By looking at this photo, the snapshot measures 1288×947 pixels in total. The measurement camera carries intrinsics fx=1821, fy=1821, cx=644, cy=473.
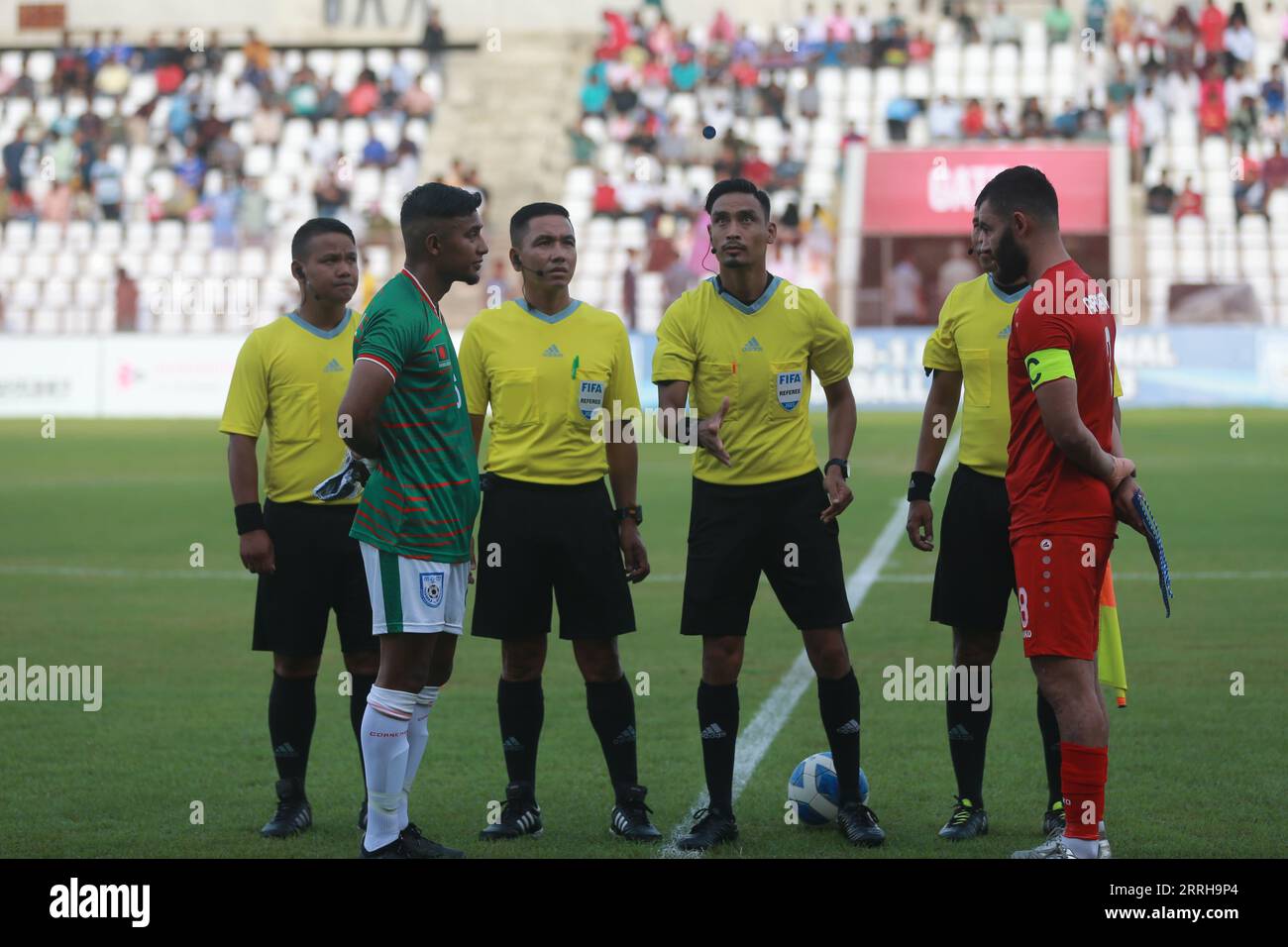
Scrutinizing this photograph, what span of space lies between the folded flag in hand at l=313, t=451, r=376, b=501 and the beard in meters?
2.16

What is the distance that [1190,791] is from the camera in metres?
7.11

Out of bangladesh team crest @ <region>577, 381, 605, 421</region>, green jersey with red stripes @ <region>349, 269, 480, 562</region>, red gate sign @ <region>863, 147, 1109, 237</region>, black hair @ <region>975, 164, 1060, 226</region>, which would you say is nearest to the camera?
black hair @ <region>975, 164, 1060, 226</region>

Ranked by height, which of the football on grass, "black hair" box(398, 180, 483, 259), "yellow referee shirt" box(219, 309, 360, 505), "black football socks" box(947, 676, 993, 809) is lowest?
the football on grass

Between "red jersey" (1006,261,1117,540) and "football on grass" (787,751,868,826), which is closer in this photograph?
"red jersey" (1006,261,1117,540)

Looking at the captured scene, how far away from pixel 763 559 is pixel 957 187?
26.0 m

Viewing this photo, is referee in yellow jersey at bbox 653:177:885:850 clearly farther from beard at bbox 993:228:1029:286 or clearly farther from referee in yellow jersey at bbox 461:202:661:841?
beard at bbox 993:228:1029:286

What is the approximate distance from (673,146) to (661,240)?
13.2 ft

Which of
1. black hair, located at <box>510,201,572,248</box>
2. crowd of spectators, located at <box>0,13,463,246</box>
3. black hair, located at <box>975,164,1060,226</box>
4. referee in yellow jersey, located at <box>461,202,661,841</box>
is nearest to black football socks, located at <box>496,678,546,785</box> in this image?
referee in yellow jersey, located at <box>461,202,661,841</box>

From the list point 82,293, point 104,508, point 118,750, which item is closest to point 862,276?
point 82,293

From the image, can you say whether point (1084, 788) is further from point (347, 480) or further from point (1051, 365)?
point (347, 480)

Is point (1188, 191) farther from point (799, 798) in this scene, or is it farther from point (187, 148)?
point (799, 798)

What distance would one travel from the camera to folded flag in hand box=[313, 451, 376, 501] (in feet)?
19.6

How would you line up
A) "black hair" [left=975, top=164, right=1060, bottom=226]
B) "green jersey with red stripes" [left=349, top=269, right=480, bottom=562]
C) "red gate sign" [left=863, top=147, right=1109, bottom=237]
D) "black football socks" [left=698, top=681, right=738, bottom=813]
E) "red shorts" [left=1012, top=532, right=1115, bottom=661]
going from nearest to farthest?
1. "red shorts" [left=1012, top=532, right=1115, bottom=661]
2. "black hair" [left=975, top=164, right=1060, bottom=226]
3. "green jersey with red stripes" [left=349, top=269, right=480, bottom=562]
4. "black football socks" [left=698, top=681, right=738, bottom=813]
5. "red gate sign" [left=863, top=147, right=1109, bottom=237]

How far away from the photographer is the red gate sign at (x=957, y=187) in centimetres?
3169
